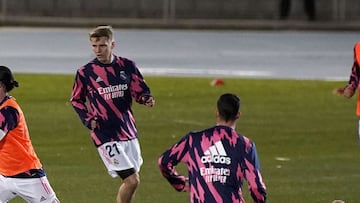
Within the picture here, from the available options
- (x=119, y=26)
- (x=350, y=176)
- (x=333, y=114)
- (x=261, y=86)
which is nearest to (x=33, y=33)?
(x=119, y=26)

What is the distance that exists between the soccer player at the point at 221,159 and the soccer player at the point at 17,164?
212cm

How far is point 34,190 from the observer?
35.4 feet

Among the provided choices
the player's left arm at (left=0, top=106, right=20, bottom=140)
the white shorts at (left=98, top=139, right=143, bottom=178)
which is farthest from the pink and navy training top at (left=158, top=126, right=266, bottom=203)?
the white shorts at (left=98, top=139, right=143, bottom=178)

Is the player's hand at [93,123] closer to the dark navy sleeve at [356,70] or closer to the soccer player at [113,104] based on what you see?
the soccer player at [113,104]

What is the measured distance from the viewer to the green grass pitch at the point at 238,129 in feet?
47.8

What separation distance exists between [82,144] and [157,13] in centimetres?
2199

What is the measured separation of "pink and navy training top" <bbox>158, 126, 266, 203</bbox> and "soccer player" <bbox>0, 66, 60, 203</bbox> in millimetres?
2113

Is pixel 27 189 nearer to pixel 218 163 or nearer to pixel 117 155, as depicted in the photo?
pixel 117 155

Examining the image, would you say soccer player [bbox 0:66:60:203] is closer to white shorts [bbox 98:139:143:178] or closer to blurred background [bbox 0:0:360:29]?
white shorts [bbox 98:139:143:178]

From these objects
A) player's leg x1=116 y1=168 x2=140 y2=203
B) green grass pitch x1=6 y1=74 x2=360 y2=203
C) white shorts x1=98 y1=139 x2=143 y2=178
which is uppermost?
white shorts x1=98 y1=139 x2=143 y2=178

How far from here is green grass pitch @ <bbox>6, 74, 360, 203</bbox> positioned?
47.8 feet

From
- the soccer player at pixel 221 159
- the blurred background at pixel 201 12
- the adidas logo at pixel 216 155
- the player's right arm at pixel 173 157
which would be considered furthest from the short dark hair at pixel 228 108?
the blurred background at pixel 201 12

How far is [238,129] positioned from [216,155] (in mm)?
10676

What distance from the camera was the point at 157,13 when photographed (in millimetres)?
39688
